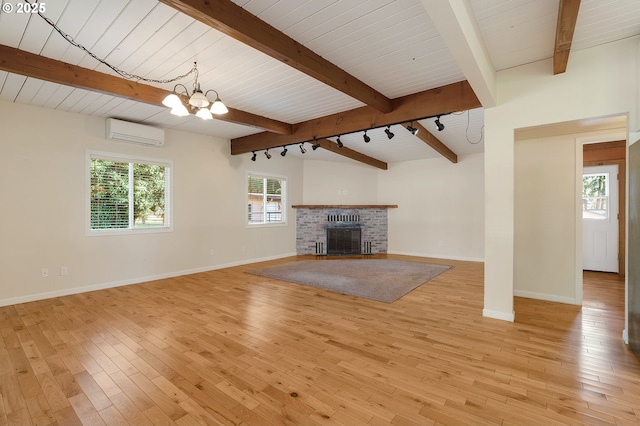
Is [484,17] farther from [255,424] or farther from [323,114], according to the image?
[255,424]

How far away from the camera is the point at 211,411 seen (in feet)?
5.74

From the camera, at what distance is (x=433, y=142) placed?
224 inches

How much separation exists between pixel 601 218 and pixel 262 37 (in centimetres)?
685

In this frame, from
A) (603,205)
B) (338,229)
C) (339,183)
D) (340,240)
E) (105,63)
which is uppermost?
(105,63)

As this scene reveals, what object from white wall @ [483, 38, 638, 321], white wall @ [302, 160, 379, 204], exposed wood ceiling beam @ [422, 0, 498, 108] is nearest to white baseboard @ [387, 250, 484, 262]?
white wall @ [302, 160, 379, 204]

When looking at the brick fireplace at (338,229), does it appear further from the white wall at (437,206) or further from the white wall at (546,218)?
the white wall at (546,218)

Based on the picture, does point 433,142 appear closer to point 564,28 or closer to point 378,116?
point 378,116

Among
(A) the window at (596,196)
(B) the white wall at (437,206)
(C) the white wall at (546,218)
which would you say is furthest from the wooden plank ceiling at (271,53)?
(A) the window at (596,196)

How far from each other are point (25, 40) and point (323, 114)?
11.1 ft

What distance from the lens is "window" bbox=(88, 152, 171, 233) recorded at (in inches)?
180

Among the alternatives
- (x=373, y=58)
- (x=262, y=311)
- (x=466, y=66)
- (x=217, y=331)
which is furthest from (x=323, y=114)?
(x=217, y=331)

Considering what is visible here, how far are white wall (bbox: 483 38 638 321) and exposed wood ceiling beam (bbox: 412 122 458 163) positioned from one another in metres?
1.63

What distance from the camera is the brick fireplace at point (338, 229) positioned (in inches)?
313

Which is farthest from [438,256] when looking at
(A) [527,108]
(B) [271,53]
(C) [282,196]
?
(B) [271,53]
